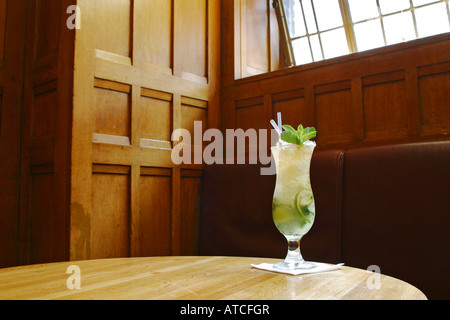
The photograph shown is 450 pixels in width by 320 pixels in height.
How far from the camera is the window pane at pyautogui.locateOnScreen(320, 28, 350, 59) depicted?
269cm

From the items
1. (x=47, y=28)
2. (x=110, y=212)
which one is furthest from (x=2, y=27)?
(x=110, y=212)

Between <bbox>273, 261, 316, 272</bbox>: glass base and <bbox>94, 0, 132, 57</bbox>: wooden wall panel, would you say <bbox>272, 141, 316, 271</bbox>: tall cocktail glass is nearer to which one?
<bbox>273, 261, 316, 272</bbox>: glass base

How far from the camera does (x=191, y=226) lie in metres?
2.29

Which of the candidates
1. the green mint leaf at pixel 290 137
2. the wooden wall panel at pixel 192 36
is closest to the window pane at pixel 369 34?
the wooden wall panel at pixel 192 36

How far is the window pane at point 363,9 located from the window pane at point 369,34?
1.5 inches

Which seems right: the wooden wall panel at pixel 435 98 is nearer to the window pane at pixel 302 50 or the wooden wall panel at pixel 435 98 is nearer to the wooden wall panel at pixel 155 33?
the window pane at pixel 302 50

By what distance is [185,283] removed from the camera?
2.88 feet

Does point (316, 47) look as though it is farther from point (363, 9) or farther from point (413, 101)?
point (413, 101)

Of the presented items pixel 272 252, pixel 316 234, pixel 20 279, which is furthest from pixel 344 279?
pixel 272 252

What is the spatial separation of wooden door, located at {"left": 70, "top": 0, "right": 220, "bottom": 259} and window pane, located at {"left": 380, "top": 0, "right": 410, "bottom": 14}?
3.69 ft

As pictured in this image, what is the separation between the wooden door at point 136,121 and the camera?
1.85 m

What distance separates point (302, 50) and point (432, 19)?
82cm

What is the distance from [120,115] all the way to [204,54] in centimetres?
76

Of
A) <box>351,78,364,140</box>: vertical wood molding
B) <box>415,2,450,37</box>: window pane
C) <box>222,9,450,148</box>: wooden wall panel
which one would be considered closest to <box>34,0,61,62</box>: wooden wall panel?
<box>222,9,450,148</box>: wooden wall panel
